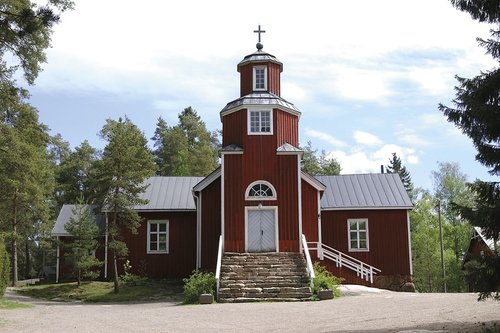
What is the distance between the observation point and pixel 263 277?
20703 millimetres

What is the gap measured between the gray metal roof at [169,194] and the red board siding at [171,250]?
37cm

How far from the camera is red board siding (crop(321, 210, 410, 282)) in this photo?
2731 cm

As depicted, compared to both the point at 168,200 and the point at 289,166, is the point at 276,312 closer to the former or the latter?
the point at 289,166

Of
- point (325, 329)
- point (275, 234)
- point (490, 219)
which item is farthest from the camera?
point (275, 234)

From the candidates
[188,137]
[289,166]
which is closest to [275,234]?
[289,166]

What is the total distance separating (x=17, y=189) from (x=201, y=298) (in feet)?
63.5

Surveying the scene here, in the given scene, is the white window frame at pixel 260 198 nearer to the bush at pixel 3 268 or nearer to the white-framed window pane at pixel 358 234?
the white-framed window pane at pixel 358 234

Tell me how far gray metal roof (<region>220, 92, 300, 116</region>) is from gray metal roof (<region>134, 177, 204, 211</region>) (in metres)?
6.54

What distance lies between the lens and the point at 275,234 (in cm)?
2339

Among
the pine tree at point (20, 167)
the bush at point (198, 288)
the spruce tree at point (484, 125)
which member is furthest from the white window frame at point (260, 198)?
A: the spruce tree at point (484, 125)

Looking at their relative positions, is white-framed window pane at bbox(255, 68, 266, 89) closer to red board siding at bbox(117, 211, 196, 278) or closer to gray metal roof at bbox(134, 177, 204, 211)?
gray metal roof at bbox(134, 177, 204, 211)

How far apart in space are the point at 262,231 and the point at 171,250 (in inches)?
284

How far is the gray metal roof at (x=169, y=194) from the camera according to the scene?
95.4 ft

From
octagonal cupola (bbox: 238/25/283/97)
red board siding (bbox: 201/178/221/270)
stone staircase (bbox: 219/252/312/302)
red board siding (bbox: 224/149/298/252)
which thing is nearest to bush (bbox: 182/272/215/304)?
stone staircase (bbox: 219/252/312/302)
